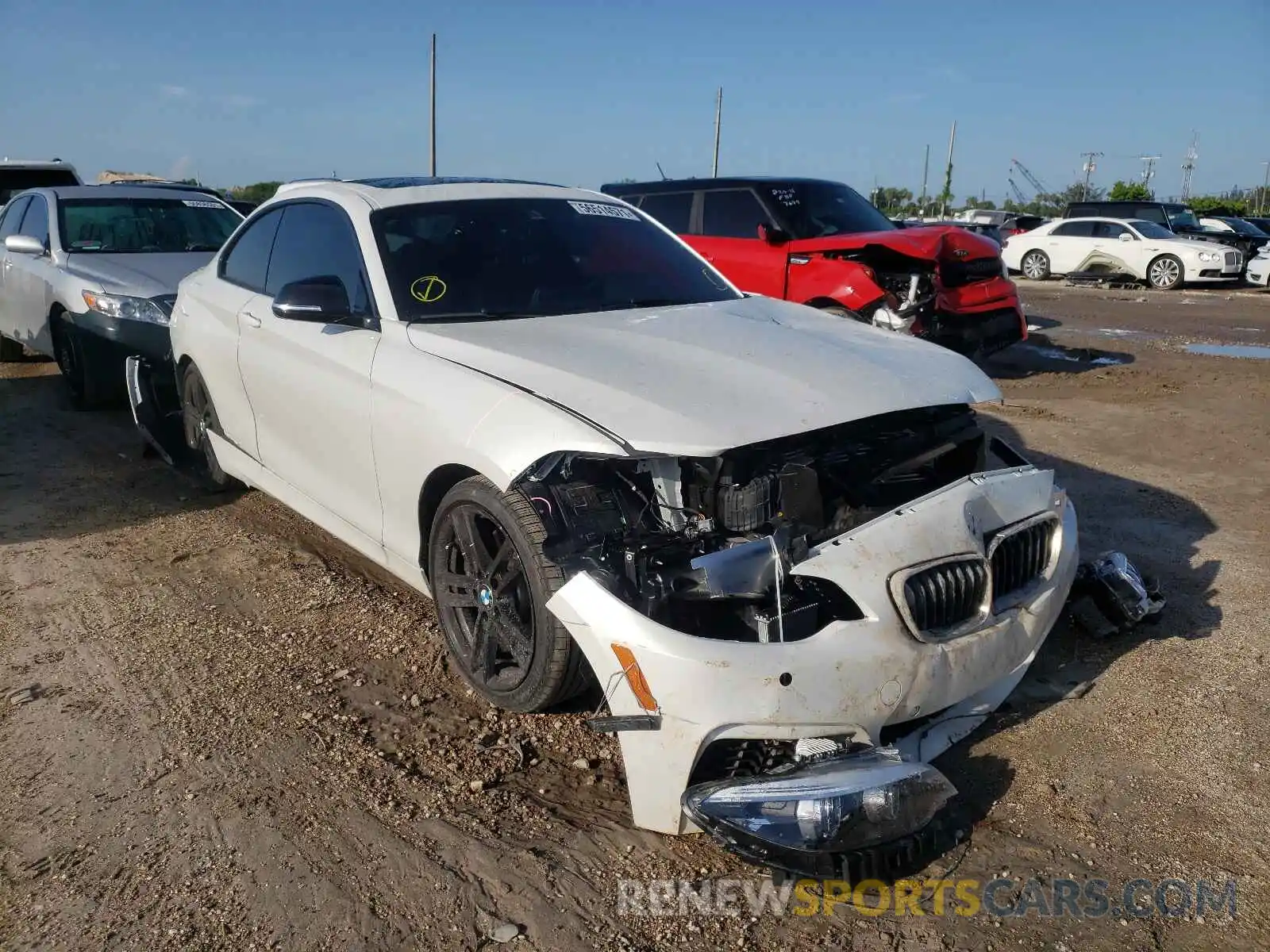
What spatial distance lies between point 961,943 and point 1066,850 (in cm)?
51

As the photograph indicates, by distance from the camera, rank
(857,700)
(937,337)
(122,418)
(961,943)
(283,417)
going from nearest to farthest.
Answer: (961,943), (857,700), (283,417), (122,418), (937,337)

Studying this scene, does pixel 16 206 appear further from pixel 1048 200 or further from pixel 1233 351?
pixel 1048 200

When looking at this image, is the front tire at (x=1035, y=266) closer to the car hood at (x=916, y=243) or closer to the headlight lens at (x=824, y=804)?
the car hood at (x=916, y=243)

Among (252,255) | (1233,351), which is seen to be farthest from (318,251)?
(1233,351)

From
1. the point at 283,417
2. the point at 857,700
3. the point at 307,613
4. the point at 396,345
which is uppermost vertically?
the point at 396,345

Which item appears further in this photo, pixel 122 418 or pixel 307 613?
pixel 122 418

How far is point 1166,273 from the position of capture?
19859 mm

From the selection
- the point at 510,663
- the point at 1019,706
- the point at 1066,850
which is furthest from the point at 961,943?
the point at 510,663

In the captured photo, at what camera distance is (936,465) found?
3674 millimetres

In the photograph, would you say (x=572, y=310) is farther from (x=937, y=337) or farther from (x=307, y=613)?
(x=937, y=337)

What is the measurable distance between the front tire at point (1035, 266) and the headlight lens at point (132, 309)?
19262 mm

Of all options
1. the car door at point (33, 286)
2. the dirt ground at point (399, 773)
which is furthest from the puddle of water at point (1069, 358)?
the car door at point (33, 286)

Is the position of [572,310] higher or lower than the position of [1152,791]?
higher

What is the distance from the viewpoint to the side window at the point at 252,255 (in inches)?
192
